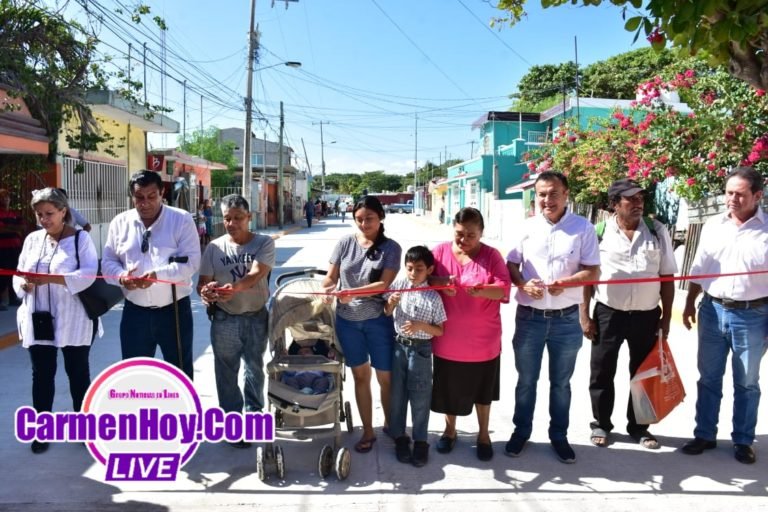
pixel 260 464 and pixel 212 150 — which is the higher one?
pixel 212 150

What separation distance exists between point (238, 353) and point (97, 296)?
1.01 meters

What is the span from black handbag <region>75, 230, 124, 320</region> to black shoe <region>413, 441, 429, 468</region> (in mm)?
2261

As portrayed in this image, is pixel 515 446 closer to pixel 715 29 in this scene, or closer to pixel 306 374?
pixel 306 374

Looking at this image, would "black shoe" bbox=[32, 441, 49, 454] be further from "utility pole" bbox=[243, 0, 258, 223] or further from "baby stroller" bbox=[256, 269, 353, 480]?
"utility pole" bbox=[243, 0, 258, 223]

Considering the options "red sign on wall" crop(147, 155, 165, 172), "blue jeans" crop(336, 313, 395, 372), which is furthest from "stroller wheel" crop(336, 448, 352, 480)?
"red sign on wall" crop(147, 155, 165, 172)

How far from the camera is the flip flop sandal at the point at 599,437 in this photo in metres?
4.43

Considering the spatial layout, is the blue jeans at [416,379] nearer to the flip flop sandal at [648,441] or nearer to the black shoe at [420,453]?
the black shoe at [420,453]

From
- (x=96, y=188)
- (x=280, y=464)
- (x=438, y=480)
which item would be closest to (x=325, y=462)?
(x=280, y=464)

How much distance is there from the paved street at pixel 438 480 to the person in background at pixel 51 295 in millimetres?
600

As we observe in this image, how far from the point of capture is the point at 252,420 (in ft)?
13.0

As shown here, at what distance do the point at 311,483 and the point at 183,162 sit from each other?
19451 millimetres

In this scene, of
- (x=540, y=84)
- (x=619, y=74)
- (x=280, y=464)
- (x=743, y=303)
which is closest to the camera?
(x=280, y=464)

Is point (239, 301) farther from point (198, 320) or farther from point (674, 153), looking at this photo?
point (674, 153)

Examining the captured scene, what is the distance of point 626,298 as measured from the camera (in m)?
4.31
